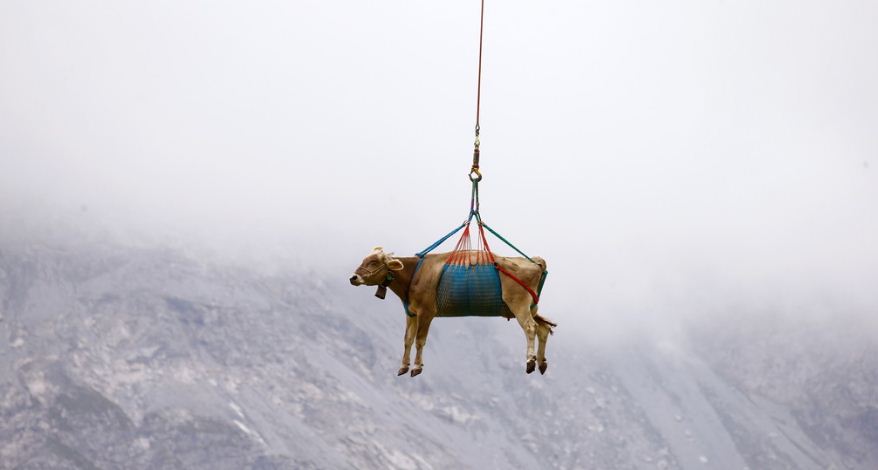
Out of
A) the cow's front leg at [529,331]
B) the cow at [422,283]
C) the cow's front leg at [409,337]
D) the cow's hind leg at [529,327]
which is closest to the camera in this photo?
the cow's front leg at [529,331]

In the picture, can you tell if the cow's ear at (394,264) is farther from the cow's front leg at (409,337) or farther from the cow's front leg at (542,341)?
the cow's front leg at (542,341)

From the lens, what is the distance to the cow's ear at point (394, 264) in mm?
31514

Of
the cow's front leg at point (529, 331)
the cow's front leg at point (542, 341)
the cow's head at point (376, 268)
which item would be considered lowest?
the cow's front leg at point (542, 341)

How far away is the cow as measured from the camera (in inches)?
1240

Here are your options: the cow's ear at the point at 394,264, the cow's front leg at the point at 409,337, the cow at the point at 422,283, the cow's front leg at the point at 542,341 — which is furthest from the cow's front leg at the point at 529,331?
the cow's ear at the point at 394,264

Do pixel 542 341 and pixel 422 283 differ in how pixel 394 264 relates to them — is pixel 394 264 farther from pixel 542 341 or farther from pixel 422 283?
pixel 542 341

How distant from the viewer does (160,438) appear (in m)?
198

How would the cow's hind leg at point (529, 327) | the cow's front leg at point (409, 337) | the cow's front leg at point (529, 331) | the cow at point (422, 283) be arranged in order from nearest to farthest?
the cow's front leg at point (529, 331) < the cow's hind leg at point (529, 327) < the cow's front leg at point (409, 337) < the cow at point (422, 283)

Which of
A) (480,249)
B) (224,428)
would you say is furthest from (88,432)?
(480,249)

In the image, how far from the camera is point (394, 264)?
31578mm

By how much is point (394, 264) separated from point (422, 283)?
899 millimetres

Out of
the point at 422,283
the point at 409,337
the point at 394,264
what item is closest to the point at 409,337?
the point at 409,337

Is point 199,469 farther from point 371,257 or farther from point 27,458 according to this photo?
point 371,257

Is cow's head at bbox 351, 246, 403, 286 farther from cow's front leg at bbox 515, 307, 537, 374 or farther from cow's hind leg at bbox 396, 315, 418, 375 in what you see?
cow's front leg at bbox 515, 307, 537, 374
